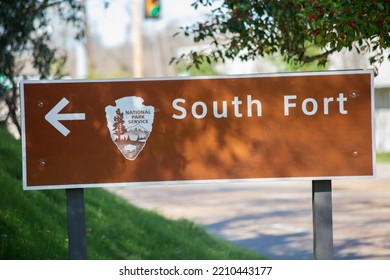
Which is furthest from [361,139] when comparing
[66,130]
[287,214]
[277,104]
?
[287,214]

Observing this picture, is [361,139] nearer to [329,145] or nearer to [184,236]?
[329,145]

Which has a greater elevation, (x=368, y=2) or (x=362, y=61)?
(x=362, y=61)

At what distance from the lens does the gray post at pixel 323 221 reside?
5379mm

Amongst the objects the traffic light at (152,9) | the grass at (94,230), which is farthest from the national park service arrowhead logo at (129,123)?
the traffic light at (152,9)

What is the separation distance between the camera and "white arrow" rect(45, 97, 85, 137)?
524 cm

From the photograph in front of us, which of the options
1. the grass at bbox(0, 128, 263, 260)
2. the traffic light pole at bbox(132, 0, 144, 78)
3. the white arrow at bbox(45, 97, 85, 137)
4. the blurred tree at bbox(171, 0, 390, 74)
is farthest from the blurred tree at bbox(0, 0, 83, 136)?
the traffic light pole at bbox(132, 0, 144, 78)

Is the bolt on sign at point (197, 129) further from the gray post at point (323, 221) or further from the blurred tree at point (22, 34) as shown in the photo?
the blurred tree at point (22, 34)

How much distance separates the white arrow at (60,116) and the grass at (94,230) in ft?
6.25

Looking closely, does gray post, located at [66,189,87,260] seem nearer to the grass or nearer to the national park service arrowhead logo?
the national park service arrowhead logo

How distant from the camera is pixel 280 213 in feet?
50.8

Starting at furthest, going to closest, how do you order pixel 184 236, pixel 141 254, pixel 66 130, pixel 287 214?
1. pixel 287 214
2. pixel 184 236
3. pixel 141 254
4. pixel 66 130

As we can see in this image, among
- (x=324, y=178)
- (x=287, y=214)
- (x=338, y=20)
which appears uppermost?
(x=338, y=20)

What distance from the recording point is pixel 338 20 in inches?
214

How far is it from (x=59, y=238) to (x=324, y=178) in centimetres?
334
